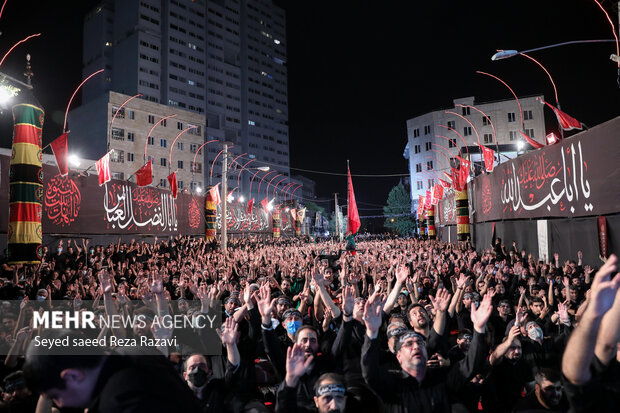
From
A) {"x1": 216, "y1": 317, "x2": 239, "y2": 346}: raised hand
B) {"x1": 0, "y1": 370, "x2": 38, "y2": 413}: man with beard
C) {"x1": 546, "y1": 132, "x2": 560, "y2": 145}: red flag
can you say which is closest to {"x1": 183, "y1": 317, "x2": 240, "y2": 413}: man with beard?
{"x1": 216, "y1": 317, "x2": 239, "y2": 346}: raised hand

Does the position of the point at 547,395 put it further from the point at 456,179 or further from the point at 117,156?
the point at 117,156

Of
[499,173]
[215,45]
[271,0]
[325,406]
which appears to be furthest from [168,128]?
[271,0]

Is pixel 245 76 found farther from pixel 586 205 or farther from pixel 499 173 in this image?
pixel 586 205

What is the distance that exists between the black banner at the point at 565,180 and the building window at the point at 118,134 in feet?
165

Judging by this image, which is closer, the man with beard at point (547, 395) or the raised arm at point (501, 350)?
the man with beard at point (547, 395)

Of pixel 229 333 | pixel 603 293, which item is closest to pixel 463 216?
pixel 229 333

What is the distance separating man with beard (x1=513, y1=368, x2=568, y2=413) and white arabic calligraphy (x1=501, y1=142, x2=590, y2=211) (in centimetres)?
902

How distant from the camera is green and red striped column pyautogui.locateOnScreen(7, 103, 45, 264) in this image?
39.4ft

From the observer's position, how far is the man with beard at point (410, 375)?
350cm

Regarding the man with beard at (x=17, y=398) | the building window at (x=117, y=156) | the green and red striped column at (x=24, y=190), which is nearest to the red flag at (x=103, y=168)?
the green and red striped column at (x=24, y=190)

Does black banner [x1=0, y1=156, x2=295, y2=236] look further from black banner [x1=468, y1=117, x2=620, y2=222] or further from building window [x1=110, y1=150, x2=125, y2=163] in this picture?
building window [x1=110, y1=150, x2=125, y2=163]

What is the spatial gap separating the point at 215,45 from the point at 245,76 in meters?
12.7

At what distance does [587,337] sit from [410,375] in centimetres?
174

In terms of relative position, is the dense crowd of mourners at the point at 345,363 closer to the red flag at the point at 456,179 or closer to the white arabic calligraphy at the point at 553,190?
the white arabic calligraphy at the point at 553,190
